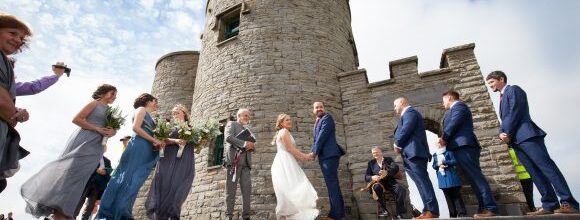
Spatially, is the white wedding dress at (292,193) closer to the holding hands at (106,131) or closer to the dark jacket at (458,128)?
the dark jacket at (458,128)

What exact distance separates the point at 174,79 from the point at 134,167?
9553 millimetres

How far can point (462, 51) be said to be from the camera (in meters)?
Answer: 7.73

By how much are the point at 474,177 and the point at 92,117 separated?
4.39 m

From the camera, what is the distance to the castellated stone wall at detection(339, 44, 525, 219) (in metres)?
6.41

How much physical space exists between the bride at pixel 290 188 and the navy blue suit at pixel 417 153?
49.7 inches

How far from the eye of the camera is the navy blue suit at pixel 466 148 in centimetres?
360

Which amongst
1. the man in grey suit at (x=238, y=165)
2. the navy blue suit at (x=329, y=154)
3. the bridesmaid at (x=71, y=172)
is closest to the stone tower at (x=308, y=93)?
the man in grey suit at (x=238, y=165)

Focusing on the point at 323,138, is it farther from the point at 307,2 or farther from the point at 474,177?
the point at 307,2

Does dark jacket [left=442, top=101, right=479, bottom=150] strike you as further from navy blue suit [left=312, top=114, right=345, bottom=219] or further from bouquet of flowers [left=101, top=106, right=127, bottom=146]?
bouquet of flowers [left=101, top=106, right=127, bottom=146]

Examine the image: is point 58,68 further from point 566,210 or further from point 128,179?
point 566,210

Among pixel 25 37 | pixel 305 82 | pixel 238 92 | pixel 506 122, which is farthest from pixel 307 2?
pixel 25 37

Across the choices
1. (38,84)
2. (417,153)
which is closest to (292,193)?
(417,153)

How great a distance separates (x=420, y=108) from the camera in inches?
292

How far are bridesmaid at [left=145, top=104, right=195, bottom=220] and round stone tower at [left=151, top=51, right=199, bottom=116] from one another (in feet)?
26.5
